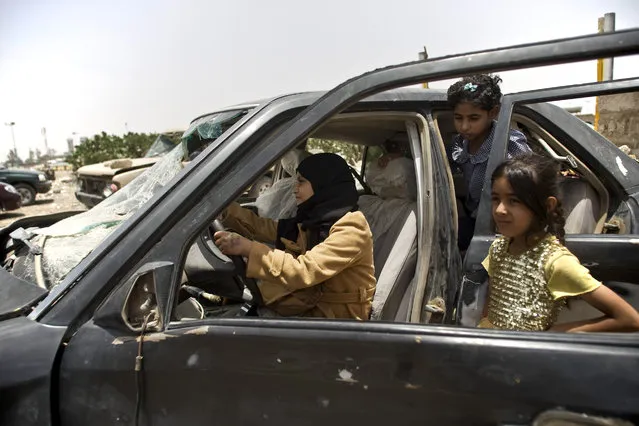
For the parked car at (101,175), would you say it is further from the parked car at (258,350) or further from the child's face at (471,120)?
the parked car at (258,350)

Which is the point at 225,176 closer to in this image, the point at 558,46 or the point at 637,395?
the point at 558,46

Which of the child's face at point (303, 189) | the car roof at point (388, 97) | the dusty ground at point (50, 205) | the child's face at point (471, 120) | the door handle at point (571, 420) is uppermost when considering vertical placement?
the car roof at point (388, 97)

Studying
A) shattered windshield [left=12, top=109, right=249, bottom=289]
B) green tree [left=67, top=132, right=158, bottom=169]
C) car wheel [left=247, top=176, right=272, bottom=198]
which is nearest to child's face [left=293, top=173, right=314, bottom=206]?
shattered windshield [left=12, top=109, right=249, bottom=289]

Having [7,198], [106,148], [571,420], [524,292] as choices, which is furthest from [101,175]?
[106,148]

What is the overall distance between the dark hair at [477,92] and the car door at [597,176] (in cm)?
8

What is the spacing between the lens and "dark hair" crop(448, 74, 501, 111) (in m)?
2.22

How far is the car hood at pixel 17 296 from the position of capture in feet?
4.64

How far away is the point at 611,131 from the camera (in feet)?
22.8

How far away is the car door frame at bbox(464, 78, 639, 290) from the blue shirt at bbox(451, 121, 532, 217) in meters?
0.09

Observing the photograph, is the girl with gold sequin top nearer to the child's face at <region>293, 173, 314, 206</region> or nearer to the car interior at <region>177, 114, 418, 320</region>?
the car interior at <region>177, 114, 418, 320</region>

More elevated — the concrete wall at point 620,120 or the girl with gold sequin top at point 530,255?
the concrete wall at point 620,120

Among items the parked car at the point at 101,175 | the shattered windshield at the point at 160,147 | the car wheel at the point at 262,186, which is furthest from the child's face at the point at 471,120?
the parked car at the point at 101,175

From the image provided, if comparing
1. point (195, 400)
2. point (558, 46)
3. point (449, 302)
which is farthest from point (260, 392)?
point (558, 46)

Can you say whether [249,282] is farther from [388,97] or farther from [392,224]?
[388,97]
